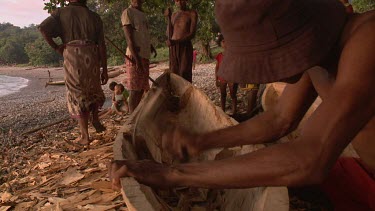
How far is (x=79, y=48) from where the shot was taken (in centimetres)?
480

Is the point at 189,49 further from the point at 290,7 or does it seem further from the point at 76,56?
the point at 290,7

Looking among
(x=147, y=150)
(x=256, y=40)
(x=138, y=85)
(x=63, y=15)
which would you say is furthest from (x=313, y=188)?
(x=138, y=85)

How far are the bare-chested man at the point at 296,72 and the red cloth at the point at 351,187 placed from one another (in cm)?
83

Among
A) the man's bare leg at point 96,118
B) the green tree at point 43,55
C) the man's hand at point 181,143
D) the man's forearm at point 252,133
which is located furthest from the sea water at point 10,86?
the man's forearm at point 252,133

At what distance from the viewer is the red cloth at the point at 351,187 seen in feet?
7.06

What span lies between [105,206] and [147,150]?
1.92 ft

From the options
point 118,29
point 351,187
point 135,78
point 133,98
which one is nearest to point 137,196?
point 351,187

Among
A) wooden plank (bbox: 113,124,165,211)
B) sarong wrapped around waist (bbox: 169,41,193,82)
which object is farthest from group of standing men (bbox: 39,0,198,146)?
wooden plank (bbox: 113,124,165,211)

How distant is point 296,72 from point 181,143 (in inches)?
50.4

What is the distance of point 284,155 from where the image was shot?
1421 millimetres

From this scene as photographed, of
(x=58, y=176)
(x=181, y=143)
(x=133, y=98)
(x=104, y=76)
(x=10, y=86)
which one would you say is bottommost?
(x=10, y=86)

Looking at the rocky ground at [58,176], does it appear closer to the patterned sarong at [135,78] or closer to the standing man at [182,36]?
the patterned sarong at [135,78]

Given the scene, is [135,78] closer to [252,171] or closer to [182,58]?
[182,58]

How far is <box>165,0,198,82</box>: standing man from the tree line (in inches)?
66.7
